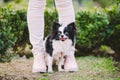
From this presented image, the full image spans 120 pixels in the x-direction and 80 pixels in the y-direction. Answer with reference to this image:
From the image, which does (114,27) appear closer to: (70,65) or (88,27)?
(88,27)

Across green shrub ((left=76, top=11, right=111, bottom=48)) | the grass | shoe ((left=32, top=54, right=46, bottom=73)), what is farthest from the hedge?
shoe ((left=32, top=54, right=46, bottom=73))

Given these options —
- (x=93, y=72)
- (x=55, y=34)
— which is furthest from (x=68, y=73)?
(x=55, y=34)

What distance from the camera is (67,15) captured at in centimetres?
516

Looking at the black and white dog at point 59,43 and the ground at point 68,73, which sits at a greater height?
the black and white dog at point 59,43

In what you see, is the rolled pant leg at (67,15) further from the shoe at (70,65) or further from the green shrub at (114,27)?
the green shrub at (114,27)

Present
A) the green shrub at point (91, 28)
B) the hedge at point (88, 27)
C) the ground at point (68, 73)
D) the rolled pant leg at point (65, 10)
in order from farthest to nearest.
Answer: the green shrub at point (91, 28) < the hedge at point (88, 27) < the rolled pant leg at point (65, 10) < the ground at point (68, 73)

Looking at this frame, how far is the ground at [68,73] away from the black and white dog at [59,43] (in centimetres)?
16

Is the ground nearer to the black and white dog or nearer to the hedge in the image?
the black and white dog

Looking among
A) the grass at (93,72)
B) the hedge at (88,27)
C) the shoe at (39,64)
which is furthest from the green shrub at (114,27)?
the shoe at (39,64)

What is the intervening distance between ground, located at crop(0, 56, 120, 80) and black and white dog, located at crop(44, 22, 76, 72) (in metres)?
0.16

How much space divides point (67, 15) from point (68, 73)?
2.03 feet

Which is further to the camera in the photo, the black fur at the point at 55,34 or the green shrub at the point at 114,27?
the green shrub at the point at 114,27

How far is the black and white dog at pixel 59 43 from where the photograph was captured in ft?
16.5

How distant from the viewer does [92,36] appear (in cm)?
684
